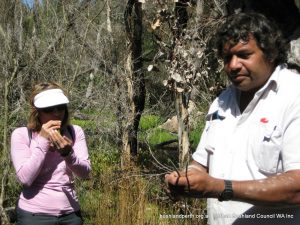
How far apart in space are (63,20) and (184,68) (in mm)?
2682

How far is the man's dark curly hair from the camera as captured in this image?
2.12 meters

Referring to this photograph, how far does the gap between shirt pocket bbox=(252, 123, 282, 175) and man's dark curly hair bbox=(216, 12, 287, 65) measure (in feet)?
1.04

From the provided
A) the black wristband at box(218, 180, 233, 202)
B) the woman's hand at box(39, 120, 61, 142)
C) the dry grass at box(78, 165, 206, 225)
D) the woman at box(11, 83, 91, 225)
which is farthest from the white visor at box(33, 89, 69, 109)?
the dry grass at box(78, 165, 206, 225)

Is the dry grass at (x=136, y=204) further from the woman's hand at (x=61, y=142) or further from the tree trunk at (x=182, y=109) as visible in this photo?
the woman's hand at (x=61, y=142)

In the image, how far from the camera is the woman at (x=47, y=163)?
3182 millimetres

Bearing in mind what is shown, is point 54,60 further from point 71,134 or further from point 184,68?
point 71,134

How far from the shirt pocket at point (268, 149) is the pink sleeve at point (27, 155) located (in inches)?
61.3

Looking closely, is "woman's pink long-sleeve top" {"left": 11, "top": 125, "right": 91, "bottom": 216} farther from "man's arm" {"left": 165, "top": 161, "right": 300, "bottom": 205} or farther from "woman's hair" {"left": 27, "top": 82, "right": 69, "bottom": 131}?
"man's arm" {"left": 165, "top": 161, "right": 300, "bottom": 205}

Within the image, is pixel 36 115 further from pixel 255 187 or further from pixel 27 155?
pixel 255 187

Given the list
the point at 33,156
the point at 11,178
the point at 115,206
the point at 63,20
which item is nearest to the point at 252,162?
the point at 33,156

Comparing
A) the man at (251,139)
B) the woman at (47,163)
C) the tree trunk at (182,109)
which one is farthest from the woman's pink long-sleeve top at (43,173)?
the tree trunk at (182,109)

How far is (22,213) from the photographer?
3.27 m

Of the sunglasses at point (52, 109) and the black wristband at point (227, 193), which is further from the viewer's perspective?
the sunglasses at point (52, 109)

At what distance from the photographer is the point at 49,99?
10.8ft
